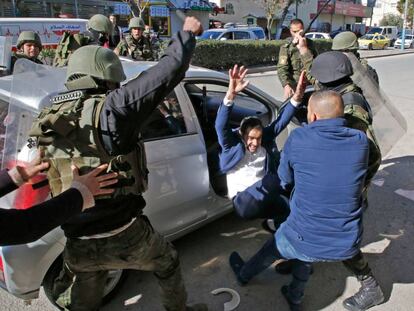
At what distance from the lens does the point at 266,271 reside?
10.3 feet

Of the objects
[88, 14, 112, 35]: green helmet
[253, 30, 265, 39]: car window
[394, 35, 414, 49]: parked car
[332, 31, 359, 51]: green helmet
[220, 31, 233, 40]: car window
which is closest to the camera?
[332, 31, 359, 51]: green helmet

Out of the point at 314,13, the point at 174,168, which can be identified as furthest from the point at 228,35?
the point at 314,13

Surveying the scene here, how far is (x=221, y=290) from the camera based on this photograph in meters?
2.93

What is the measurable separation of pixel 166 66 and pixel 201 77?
5.36 ft

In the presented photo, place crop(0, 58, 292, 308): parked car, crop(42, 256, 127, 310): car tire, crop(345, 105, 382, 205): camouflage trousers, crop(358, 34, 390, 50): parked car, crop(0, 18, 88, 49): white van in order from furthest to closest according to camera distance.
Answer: crop(358, 34, 390, 50): parked car → crop(0, 18, 88, 49): white van → crop(345, 105, 382, 205): camouflage trousers → crop(42, 256, 127, 310): car tire → crop(0, 58, 292, 308): parked car

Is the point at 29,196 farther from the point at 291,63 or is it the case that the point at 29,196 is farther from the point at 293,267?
the point at 291,63

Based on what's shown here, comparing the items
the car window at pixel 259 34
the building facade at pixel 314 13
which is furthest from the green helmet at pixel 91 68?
the building facade at pixel 314 13

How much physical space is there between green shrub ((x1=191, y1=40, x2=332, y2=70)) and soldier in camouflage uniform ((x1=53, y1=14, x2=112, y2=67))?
8818 millimetres

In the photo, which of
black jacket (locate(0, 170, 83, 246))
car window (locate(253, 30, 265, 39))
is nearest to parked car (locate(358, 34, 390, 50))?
car window (locate(253, 30, 265, 39))

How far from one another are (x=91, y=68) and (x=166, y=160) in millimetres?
1111

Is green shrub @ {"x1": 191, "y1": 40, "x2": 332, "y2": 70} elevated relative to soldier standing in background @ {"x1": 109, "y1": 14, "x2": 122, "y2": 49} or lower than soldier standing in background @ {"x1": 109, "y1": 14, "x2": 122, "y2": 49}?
lower

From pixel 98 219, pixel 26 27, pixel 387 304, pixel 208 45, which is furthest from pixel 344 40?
pixel 208 45

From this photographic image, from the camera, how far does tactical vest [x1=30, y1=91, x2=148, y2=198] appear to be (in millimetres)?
1646

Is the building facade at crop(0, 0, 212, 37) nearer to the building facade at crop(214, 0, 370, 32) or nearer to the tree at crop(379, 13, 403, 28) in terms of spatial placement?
the building facade at crop(214, 0, 370, 32)
